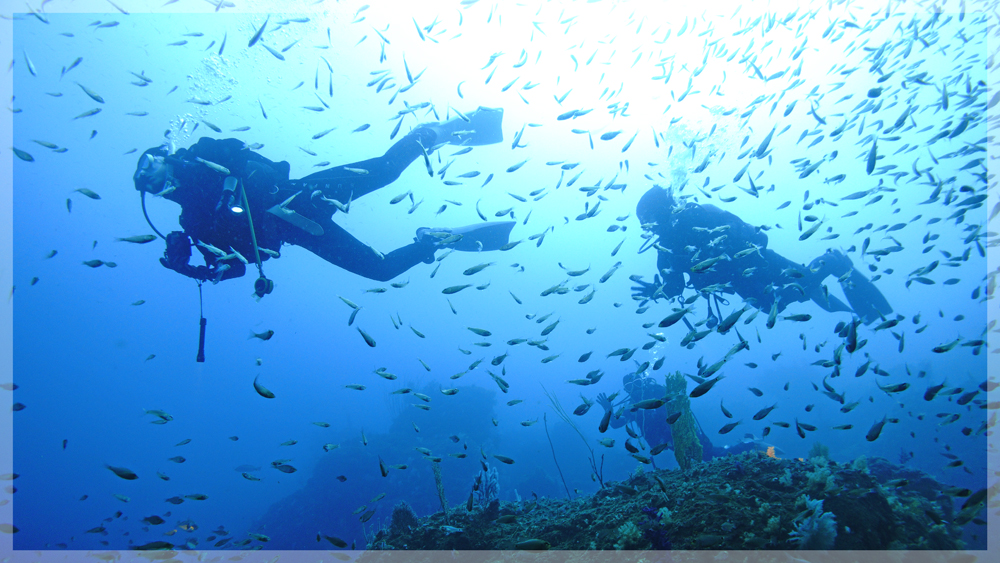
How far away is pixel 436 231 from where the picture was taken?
7285mm

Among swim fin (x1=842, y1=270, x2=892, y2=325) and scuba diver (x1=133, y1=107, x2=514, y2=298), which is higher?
scuba diver (x1=133, y1=107, x2=514, y2=298)

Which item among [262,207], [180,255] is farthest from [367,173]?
[180,255]

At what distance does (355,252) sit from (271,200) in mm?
1650

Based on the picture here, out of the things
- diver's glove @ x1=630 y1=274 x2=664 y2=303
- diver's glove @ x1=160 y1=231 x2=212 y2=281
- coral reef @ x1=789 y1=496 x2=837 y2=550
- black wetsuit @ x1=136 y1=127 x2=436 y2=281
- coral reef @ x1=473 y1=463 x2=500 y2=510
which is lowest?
coral reef @ x1=789 y1=496 x2=837 y2=550

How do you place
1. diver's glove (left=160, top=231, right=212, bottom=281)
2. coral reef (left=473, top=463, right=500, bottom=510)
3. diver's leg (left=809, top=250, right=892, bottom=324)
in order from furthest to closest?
diver's leg (left=809, top=250, right=892, bottom=324) < coral reef (left=473, top=463, right=500, bottom=510) < diver's glove (left=160, top=231, right=212, bottom=281)

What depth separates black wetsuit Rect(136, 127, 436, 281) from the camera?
18.6 feet

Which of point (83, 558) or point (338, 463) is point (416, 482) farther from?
point (83, 558)

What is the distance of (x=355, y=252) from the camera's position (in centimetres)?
696

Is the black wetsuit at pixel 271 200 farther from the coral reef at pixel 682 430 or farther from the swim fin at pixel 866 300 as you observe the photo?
the swim fin at pixel 866 300

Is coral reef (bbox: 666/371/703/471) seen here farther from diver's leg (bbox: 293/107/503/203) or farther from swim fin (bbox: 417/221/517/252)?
diver's leg (bbox: 293/107/503/203)

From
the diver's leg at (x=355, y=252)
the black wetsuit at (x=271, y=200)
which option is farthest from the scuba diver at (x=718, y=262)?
the black wetsuit at (x=271, y=200)

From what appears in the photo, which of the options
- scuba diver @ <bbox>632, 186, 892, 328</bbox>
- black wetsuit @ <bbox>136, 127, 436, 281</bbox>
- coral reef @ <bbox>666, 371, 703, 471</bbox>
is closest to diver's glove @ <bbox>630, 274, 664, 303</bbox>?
scuba diver @ <bbox>632, 186, 892, 328</bbox>

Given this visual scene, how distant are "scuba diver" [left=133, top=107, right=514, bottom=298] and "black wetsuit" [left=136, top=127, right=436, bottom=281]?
1 centimetres

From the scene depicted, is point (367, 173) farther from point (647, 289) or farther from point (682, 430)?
point (682, 430)
